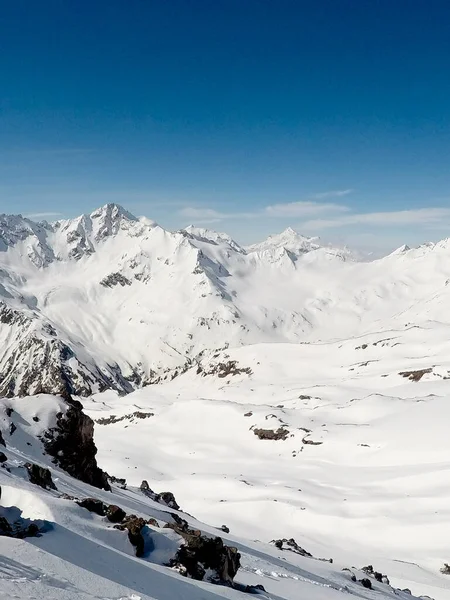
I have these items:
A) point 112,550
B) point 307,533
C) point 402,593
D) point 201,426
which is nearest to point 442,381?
point 201,426

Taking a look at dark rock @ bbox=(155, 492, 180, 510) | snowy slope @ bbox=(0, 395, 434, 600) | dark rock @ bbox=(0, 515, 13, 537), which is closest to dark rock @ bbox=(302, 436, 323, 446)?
dark rock @ bbox=(155, 492, 180, 510)

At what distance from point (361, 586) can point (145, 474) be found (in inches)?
2145

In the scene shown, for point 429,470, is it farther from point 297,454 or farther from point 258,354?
point 258,354

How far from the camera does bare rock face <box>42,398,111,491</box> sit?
3338 cm

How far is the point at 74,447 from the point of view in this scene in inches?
1351

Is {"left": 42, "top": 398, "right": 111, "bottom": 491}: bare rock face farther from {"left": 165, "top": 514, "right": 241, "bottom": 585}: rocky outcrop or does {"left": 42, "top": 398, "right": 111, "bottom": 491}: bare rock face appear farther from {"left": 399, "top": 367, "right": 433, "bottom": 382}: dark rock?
{"left": 399, "top": 367, "right": 433, "bottom": 382}: dark rock

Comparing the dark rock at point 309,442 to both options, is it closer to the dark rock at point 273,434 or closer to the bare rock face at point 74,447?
the dark rock at point 273,434

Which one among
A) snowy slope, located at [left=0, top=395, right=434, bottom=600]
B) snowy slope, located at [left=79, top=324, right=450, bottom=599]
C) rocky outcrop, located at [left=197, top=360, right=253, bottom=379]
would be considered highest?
rocky outcrop, located at [left=197, top=360, right=253, bottom=379]

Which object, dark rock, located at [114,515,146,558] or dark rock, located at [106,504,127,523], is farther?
dark rock, located at [106,504,127,523]

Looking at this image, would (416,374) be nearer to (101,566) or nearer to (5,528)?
(101,566)

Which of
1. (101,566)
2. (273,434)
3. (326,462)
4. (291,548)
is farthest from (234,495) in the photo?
(101,566)

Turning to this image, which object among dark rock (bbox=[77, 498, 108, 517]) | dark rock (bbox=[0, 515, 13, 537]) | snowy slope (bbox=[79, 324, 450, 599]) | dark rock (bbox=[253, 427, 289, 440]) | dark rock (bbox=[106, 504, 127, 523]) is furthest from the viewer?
dark rock (bbox=[253, 427, 289, 440])

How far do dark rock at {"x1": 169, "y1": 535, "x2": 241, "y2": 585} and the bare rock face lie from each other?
61.6ft

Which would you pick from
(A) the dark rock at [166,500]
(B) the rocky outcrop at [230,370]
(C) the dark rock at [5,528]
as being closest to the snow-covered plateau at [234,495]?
(C) the dark rock at [5,528]
